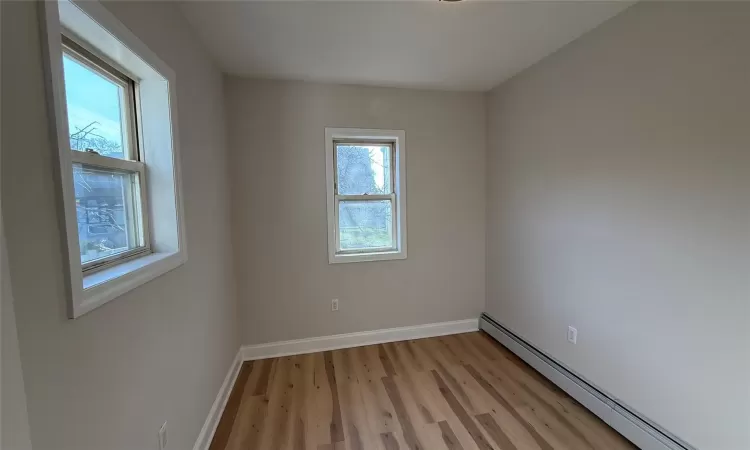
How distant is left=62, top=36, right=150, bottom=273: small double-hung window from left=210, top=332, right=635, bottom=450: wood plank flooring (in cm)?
137

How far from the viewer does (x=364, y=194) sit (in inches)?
120

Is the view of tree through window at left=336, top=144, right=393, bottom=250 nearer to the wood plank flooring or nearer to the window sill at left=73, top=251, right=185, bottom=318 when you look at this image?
the wood plank flooring

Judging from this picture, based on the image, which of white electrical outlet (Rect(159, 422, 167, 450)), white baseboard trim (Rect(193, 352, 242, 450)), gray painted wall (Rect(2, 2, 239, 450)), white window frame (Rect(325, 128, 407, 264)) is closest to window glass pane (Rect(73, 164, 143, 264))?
gray painted wall (Rect(2, 2, 239, 450))

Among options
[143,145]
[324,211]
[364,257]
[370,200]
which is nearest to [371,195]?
[370,200]

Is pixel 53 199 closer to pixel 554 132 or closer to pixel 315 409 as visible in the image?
pixel 315 409

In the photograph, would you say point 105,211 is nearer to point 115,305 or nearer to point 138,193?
point 138,193

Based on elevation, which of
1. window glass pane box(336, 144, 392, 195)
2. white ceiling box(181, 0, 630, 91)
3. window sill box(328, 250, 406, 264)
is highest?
white ceiling box(181, 0, 630, 91)

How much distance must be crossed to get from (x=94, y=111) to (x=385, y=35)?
5.31 ft

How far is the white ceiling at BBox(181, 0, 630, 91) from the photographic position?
5.69ft

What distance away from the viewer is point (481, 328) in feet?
10.8

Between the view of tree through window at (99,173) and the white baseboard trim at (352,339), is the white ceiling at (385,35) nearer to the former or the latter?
the view of tree through window at (99,173)

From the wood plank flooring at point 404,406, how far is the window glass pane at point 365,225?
3.39 ft

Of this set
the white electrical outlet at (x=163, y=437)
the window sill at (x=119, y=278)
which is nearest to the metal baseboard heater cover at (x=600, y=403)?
the white electrical outlet at (x=163, y=437)

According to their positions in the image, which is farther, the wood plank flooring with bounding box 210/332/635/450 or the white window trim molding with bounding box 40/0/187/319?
the wood plank flooring with bounding box 210/332/635/450
